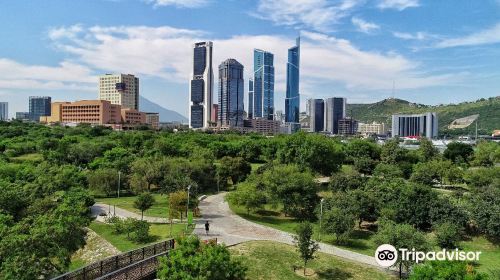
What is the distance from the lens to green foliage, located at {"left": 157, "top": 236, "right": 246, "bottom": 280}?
16.2m

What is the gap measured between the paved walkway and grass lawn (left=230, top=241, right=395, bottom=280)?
1300 mm

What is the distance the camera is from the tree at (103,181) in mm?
46625

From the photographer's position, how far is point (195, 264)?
1622 cm

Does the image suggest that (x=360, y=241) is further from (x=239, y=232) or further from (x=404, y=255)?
(x=239, y=232)

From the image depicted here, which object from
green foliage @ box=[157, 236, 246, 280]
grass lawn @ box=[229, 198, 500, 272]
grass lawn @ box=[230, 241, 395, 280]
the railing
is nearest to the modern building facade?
grass lawn @ box=[229, 198, 500, 272]

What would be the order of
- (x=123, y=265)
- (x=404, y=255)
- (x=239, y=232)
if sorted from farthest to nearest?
(x=239, y=232) < (x=404, y=255) < (x=123, y=265)

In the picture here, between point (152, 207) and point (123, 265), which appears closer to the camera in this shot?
point (123, 265)

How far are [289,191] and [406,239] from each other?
15.3m

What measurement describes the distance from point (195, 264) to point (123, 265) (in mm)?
6763

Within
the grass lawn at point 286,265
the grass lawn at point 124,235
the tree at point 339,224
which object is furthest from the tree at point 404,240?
the grass lawn at point 124,235

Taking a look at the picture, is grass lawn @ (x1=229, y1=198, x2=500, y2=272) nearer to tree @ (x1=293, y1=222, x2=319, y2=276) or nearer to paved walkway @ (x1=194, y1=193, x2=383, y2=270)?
paved walkway @ (x1=194, y1=193, x2=383, y2=270)

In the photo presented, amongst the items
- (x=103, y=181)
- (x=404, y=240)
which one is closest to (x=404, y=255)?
(x=404, y=240)

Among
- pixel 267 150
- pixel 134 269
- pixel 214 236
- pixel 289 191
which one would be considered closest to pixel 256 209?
pixel 289 191

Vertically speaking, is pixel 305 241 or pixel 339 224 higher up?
pixel 305 241
